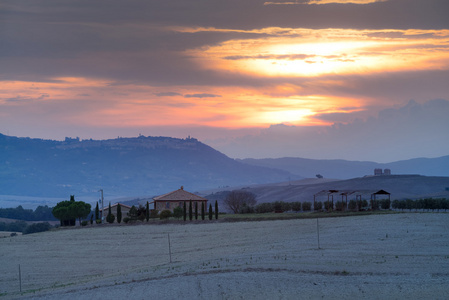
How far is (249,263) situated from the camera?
99.7 ft

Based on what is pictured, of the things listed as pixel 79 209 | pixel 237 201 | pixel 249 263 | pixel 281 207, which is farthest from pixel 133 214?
pixel 249 263

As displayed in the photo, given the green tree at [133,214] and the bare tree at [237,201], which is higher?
the bare tree at [237,201]

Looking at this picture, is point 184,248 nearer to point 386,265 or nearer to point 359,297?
point 386,265

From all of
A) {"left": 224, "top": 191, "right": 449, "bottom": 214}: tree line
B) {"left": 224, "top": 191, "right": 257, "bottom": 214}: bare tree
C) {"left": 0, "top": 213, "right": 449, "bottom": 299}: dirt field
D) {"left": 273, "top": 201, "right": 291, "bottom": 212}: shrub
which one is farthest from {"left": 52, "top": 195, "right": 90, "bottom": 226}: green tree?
{"left": 273, "top": 201, "right": 291, "bottom": 212}: shrub

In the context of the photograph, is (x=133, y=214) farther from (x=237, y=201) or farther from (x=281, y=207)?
(x=237, y=201)

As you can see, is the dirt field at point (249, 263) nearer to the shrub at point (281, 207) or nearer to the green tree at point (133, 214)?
the green tree at point (133, 214)

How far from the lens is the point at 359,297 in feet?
76.0

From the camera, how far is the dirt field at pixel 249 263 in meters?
24.8

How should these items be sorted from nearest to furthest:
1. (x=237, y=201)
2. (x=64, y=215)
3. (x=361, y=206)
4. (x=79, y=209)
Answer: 1. (x=361, y=206)
2. (x=64, y=215)
3. (x=79, y=209)
4. (x=237, y=201)

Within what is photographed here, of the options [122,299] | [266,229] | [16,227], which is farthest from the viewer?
[16,227]

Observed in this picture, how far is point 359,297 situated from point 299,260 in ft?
24.4

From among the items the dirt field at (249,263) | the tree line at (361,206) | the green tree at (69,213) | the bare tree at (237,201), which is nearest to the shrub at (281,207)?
the tree line at (361,206)

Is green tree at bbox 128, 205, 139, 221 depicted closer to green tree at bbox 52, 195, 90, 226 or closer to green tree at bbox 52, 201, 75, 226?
green tree at bbox 52, 195, 90, 226

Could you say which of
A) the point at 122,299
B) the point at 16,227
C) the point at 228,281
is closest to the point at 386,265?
the point at 228,281
